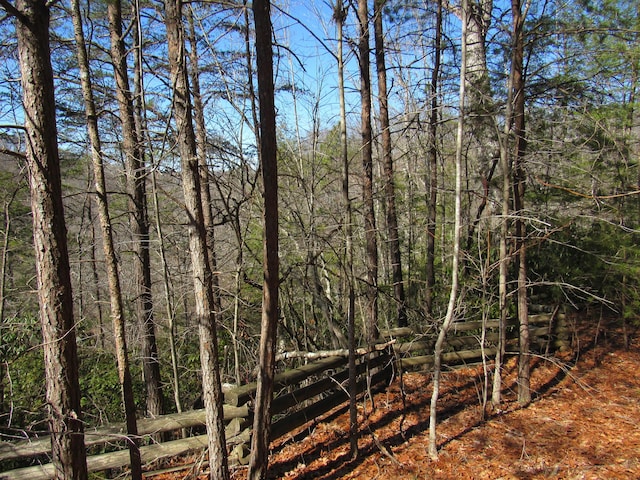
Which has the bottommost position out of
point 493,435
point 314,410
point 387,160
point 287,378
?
point 493,435

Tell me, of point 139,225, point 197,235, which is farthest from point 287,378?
point 139,225

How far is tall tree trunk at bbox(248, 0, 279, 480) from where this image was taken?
13.1 ft

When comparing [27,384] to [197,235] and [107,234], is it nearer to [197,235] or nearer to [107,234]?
[107,234]

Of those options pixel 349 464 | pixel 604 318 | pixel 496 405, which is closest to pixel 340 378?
pixel 349 464

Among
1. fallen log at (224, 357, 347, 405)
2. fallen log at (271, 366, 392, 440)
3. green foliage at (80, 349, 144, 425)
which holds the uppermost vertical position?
fallen log at (224, 357, 347, 405)

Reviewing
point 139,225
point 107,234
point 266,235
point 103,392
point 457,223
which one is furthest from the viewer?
point 103,392

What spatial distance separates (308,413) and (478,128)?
528cm

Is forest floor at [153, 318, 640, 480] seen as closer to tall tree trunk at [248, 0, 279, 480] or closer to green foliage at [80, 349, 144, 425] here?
tall tree trunk at [248, 0, 279, 480]

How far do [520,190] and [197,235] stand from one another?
4647 mm

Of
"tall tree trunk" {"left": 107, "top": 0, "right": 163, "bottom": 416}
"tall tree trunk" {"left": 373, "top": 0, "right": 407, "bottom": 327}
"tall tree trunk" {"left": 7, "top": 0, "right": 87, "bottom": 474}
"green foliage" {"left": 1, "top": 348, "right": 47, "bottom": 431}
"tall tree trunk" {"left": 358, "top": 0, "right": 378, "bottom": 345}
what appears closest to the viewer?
"tall tree trunk" {"left": 7, "top": 0, "right": 87, "bottom": 474}

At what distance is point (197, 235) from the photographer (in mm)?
4262

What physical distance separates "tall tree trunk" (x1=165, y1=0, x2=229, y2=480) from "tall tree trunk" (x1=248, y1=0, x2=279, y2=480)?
39 cm

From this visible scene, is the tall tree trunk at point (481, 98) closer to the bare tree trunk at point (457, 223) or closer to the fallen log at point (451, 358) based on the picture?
the bare tree trunk at point (457, 223)

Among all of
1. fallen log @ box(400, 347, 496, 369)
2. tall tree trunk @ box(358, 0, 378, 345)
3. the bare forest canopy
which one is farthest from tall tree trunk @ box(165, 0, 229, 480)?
fallen log @ box(400, 347, 496, 369)
